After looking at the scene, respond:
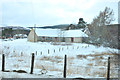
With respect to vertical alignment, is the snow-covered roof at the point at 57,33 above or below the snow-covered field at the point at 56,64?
above

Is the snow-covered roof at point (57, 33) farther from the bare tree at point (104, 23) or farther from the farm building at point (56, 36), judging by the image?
the bare tree at point (104, 23)

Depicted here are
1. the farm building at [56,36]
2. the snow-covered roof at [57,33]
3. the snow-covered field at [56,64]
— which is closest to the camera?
the snow-covered field at [56,64]

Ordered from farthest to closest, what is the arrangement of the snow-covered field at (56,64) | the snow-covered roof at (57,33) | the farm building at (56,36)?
the snow-covered roof at (57,33) → the farm building at (56,36) → the snow-covered field at (56,64)

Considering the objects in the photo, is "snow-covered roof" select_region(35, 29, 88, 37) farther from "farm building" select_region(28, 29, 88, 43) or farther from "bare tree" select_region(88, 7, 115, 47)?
"bare tree" select_region(88, 7, 115, 47)

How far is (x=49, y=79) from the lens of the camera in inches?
135

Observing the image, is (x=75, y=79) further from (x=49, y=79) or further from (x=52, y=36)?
(x=52, y=36)

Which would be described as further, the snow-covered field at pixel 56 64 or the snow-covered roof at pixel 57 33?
the snow-covered roof at pixel 57 33

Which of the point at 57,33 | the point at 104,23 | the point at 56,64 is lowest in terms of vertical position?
the point at 56,64

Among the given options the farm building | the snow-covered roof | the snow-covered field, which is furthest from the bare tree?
the snow-covered roof

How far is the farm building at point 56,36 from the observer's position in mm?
29719

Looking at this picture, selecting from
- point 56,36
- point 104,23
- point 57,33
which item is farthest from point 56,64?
point 57,33

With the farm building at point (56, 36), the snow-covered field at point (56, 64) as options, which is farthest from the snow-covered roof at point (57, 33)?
the snow-covered field at point (56, 64)

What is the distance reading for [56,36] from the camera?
102 feet

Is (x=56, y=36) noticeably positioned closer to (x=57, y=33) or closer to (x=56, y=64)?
(x=57, y=33)
